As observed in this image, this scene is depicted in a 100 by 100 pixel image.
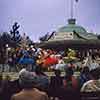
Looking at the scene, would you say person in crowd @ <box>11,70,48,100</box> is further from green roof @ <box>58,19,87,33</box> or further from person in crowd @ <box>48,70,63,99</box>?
green roof @ <box>58,19,87,33</box>

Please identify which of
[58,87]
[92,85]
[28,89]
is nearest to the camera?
[28,89]

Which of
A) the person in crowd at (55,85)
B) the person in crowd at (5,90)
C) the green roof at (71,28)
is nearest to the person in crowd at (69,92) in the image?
the person in crowd at (55,85)

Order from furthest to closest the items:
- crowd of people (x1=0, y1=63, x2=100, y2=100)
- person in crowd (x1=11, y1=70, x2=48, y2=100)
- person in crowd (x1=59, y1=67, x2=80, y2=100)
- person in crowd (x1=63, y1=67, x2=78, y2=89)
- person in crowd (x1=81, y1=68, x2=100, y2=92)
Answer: person in crowd (x1=63, y1=67, x2=78, y2=89) < person in crowd (x1=81, y1=68, x2=100, y2=92) < crowd of people (x1=0, y1=63, x2=100, y2=100) < person in crowd (x1=59, y1=67, x2=80, y2=100) < person in crowd (x1=11, y1=70, x2=48, y2=100)

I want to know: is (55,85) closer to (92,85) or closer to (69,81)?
(69,81)

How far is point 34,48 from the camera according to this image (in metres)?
31.8

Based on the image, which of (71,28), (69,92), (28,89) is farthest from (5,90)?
(71,28)

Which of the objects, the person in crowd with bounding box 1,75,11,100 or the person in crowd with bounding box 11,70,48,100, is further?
the person in crowd with bounding box 1,75,11,100

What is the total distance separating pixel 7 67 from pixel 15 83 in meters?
9.59

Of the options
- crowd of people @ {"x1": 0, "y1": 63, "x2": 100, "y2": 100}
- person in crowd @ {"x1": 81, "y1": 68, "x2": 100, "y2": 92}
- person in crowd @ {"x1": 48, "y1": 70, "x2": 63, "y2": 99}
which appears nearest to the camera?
crowd of people @ {"x1": 0, "y1": 63, "x2": 100, "y2": 100}

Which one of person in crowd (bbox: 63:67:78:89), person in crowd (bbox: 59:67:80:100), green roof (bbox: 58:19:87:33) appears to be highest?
green roof (bbox: 58:19:87:33)

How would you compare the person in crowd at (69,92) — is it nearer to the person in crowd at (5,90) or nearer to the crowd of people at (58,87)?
the crowd of people at (58,87)

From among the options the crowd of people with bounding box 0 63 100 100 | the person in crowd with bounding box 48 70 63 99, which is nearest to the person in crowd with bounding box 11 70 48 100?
the crowd of people with bounding box 0 63 100 100

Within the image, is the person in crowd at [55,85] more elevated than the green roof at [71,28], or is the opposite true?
the green roof at [71,28]

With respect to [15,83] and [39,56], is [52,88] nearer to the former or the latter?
[15,83]
